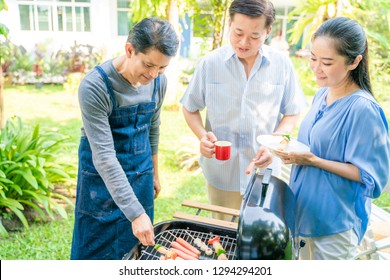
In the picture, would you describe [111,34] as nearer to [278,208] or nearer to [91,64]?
[91,64]

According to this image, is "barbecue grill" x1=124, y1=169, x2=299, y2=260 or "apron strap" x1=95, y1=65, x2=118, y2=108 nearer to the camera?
"barbecue grill" x1=124, y1=169, x2=299, y2=260

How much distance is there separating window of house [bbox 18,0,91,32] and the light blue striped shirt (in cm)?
600

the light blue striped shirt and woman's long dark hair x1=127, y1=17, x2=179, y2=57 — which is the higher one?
woman's long dark hair x1=127, y1=17, x2=179, y2=57

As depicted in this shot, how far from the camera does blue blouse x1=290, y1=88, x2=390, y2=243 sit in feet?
5.52

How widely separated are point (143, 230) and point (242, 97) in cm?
104

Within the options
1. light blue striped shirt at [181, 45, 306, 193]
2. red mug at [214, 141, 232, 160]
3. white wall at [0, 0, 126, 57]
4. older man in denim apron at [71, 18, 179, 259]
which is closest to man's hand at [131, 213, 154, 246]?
older man in denim apron at [71, 18, 179, 259]

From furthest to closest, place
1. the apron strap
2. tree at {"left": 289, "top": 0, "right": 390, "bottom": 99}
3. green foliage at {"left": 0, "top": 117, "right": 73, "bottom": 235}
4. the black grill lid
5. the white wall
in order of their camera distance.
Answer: the white wall, tree at {"left": 289, "top": 0, "right": 390, "bottom": 99}, green foliage at {"left": 0, "top": 117, "right": 73, "bottom": 235}, the apron strap, the black grill lid

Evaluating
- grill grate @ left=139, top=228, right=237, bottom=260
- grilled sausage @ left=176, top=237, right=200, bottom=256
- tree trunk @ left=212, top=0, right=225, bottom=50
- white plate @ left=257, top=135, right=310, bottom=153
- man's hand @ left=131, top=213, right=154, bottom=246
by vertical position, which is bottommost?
grill grate @ left=139, top=228, right=237, bottom=260

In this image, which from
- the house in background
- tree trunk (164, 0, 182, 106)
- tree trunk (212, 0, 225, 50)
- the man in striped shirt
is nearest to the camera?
the man in striped shirt

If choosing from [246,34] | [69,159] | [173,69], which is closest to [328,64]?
[246,34]

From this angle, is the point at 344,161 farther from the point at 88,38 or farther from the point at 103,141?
the point at 88,38

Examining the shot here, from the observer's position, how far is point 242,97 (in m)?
2.36

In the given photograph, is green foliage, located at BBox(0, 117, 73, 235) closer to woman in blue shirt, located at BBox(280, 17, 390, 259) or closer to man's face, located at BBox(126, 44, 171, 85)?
man's face, located at BBox(126, 44, 171, 85)

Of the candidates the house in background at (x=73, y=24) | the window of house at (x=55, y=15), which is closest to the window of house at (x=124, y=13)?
the house in background at (x=73, y=24)
